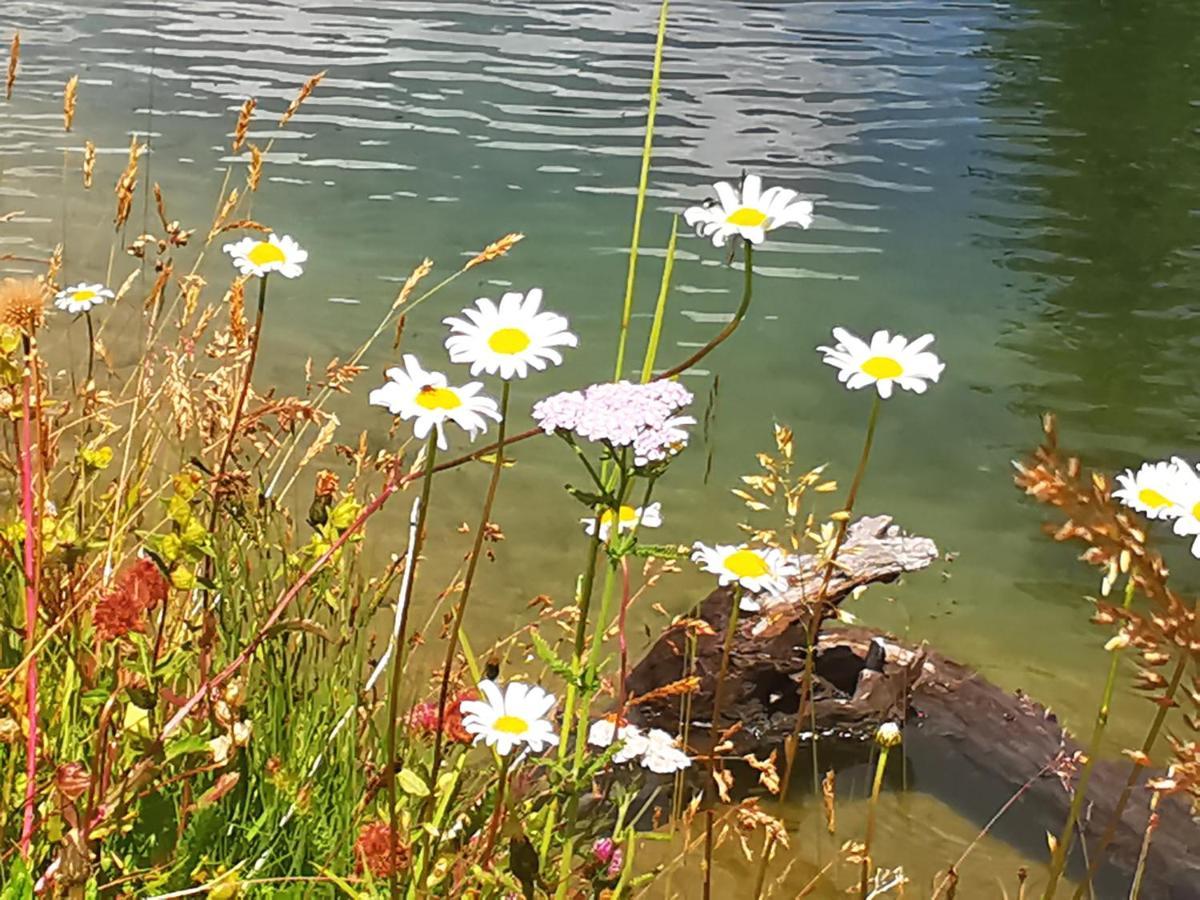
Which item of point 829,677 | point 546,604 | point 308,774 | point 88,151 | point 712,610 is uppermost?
point 88,151

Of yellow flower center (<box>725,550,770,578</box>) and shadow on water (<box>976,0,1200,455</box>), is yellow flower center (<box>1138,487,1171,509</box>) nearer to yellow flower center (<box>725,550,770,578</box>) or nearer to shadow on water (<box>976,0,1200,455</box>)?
yellow flower center (<box>725,550,770,578</box>)

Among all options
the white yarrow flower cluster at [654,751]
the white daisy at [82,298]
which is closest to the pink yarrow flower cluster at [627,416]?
the white yarrow flower cluster at [654,751]

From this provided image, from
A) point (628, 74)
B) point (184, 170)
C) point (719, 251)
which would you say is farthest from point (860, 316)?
point (628, 74)

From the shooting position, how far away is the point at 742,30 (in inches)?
685

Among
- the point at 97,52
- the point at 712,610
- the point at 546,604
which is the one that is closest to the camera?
the point at 546,604

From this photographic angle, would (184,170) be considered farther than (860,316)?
Yes

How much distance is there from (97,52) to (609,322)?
908 centimetres

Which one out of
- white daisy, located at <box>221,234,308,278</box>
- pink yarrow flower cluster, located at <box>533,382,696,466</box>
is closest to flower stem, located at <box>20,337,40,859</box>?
white daisy, located at <box>221,234,308,278</box>

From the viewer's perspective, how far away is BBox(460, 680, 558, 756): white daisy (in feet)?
4.42

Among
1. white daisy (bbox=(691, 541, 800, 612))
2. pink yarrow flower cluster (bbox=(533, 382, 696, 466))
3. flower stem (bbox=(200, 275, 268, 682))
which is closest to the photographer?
pink yarrow flower cluster (bbox=(533, 382, 696, 466))

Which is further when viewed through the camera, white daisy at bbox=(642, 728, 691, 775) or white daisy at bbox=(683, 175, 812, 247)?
white daisy at bbox=(642, 728, 691, 775)

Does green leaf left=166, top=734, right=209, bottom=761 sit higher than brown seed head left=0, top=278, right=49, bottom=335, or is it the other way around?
brown seed head left=0, top=278, right=49, bottom=335

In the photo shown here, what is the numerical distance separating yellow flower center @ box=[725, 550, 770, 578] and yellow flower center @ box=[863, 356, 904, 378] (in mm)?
383

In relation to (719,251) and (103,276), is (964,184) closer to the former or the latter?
(719,251)
